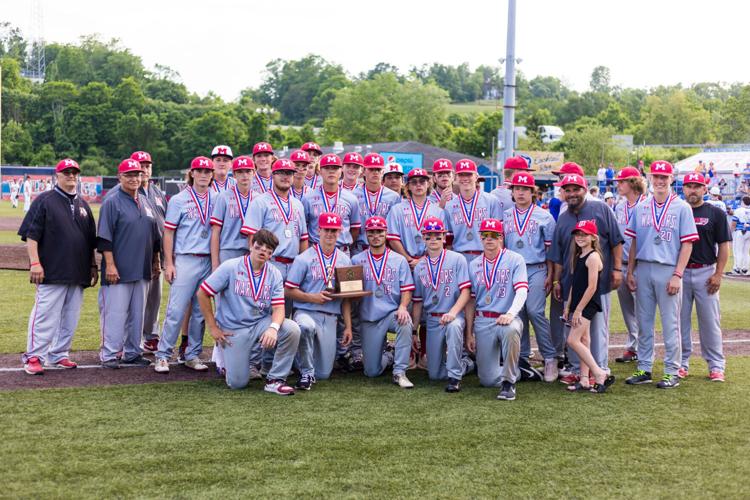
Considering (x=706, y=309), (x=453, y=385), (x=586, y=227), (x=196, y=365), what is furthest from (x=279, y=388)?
(x=706, y=309)

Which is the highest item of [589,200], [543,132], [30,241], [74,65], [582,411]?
[74,65]

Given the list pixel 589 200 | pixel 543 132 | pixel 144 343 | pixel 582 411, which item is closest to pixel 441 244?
pixel 589 200

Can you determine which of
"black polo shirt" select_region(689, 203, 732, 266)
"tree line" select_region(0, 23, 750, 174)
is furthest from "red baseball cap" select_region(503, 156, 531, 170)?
"tree line" select_region(0, 23, 750, 174)

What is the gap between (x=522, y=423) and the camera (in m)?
6.21

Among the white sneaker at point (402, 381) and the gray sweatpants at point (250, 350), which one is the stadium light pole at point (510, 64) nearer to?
the white sneaker at point (402, 381)

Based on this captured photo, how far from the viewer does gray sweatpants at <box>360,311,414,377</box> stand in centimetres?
766

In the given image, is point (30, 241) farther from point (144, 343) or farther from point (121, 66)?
point (121, 66)

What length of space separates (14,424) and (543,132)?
7852 cm

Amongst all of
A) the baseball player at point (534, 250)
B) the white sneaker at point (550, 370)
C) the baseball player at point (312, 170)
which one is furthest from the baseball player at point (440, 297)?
the baseball player at point (312, 170)

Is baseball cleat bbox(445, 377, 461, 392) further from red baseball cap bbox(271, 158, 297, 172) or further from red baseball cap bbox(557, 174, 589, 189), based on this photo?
A: red baseball cap bbox(271, 158, 297, 172)

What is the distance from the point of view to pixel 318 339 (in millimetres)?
7688

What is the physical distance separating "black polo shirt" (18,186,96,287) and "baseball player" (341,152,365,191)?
291cm

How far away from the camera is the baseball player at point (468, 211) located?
8172mm

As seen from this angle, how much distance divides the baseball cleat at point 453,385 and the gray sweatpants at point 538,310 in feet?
3.30
